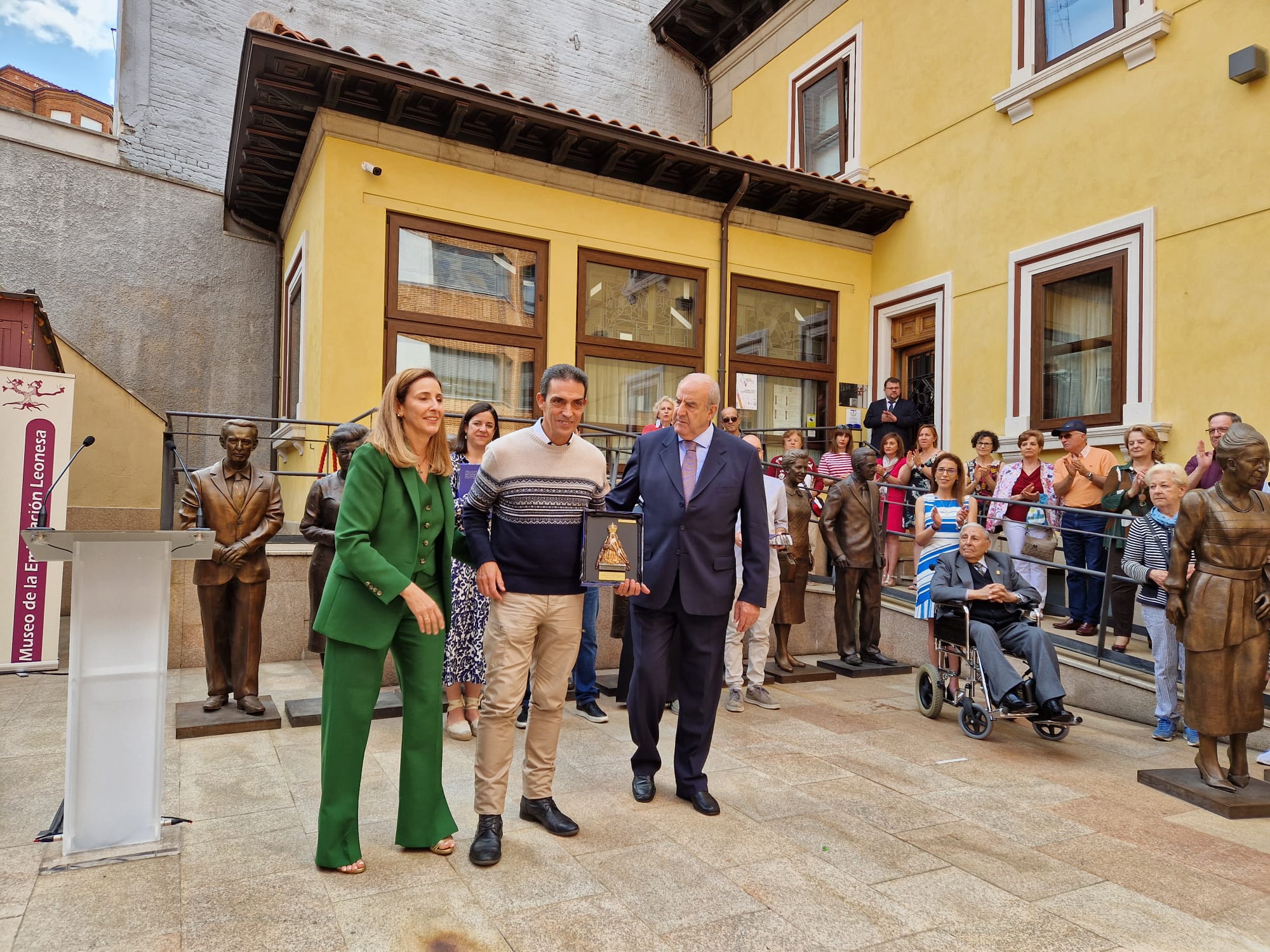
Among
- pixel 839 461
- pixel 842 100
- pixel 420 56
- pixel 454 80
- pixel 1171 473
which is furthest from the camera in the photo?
pixel 420 56

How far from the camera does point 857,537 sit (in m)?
7.50

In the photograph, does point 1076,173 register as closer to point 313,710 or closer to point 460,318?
point 460,318

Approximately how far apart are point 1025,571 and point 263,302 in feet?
33.8

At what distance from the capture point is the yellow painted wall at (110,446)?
9.30m

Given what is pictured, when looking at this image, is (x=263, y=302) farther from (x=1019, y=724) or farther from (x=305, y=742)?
(x=1019, y=724)

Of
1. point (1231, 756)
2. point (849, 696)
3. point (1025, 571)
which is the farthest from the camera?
point (1025, 571)

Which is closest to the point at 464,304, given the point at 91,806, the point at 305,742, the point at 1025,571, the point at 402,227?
the point at 402,227

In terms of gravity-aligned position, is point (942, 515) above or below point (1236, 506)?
below

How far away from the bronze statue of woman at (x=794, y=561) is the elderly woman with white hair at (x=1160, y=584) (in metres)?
2.45

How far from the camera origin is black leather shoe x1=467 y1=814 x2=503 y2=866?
3320 mm

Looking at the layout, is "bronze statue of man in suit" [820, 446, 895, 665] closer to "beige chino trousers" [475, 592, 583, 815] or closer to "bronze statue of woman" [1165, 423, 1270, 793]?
"bronze statue of woman" [1165, 423, 1270, 793]

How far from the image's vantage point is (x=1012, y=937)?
2893mm

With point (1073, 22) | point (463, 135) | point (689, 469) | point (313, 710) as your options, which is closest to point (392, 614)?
point (689, 469)

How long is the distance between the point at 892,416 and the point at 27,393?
882 centimetres
